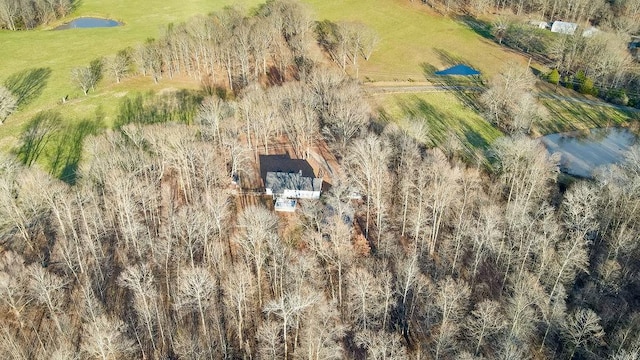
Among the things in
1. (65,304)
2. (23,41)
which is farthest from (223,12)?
(65,304)

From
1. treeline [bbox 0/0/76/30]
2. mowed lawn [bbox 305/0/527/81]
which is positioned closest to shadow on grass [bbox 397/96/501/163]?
mowed lawn [bbox 305/0/527/81]

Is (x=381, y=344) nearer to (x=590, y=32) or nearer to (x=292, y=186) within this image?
(x=292, y=186)

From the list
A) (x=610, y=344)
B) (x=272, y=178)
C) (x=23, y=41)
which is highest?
(x=23, y=41)

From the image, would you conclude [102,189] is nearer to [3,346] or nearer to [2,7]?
[3,346]

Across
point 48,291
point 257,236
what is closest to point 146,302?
point 48,291

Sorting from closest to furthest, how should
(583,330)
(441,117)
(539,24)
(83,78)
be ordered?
(583,330) → (441,117) → (83,78) → (539,24)

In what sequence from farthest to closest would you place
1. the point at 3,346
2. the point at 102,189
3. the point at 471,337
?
the point at 102,189
the point at 471,337
the point at 3,346

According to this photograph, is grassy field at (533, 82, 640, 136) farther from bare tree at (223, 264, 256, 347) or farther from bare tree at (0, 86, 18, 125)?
bare tree at (0, 86, 18, 125)
